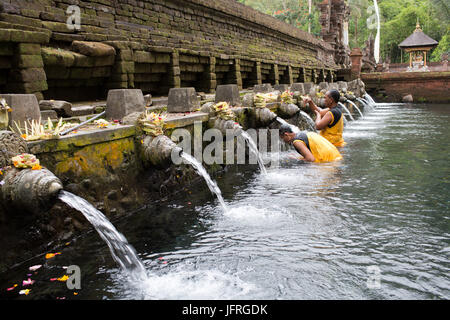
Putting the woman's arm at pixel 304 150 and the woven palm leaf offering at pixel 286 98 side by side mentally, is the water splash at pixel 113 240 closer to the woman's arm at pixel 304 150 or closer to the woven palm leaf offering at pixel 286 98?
the woman's arm at pixel 304 150

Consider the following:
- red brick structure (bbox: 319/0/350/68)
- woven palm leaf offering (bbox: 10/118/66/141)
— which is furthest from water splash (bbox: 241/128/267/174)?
red brick structure (bbox: 319/0/350/68)

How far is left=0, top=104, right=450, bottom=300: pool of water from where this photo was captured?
2934 mm

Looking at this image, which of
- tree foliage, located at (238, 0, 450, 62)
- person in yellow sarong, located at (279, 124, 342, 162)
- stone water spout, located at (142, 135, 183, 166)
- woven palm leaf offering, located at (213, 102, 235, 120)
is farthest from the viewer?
tree foliage, located at (238, 0, 450, 62)

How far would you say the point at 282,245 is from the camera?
365cm

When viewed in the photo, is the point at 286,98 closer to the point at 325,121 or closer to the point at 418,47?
the point at 325,121

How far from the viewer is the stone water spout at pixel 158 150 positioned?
4.67 meters

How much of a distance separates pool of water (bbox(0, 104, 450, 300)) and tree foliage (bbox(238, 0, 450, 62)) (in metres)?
42.1

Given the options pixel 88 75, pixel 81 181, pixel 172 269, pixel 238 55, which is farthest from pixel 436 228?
pixel 238 55

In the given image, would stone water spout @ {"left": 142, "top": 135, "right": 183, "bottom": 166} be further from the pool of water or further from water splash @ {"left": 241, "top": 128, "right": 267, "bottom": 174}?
water splash @ {"left": 241, "top": 128, "right": 267, "bottom": 174}

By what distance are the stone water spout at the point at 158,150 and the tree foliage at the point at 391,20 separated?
42.7 meters

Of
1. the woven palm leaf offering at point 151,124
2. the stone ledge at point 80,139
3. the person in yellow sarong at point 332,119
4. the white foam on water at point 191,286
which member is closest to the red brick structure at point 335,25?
the person in yellow sarong at point 332,119

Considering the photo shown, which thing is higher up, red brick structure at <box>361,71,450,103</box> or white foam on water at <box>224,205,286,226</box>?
red brick structure at <box>361,71,450,103</box>

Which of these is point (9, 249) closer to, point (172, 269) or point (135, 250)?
point (135, 250)

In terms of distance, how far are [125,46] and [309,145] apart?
399cm
